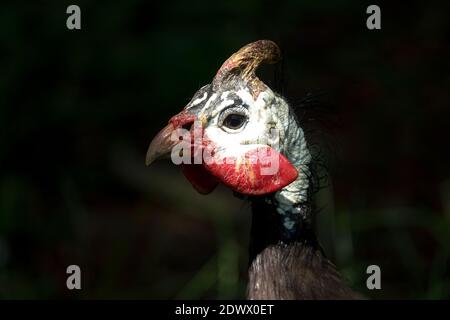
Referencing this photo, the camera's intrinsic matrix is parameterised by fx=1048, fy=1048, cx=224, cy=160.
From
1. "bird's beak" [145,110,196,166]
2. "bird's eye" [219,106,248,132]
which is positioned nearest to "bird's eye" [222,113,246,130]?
"bird's eye" [219,106,248,132]

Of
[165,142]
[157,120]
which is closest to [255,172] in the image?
[165,142]

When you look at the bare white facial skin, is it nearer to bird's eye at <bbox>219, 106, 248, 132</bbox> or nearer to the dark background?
bird's eye at <bbox>219, 106, 248, 132</bbox>

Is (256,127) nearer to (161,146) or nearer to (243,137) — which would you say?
(243,137)

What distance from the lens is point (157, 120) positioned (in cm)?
599

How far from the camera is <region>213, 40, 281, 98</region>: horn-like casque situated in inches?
128

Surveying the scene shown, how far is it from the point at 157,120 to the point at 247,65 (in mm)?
2754

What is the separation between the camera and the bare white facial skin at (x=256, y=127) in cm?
323

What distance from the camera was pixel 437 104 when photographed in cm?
610

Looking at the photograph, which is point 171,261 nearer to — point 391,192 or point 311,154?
point 391,192

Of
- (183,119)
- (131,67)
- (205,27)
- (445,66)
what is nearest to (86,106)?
(131,67)

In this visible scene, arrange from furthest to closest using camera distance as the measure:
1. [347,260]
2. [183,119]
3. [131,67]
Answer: [131,67] < [347,260] < [183,119]

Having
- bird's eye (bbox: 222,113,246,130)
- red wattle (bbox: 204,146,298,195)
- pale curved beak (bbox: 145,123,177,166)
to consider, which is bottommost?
red wattle (bbox: 204,146,298,195)

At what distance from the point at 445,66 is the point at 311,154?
2.95 m

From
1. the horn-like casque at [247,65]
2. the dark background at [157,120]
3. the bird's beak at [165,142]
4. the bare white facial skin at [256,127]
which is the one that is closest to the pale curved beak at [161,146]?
the bird's beak at [165,142]
